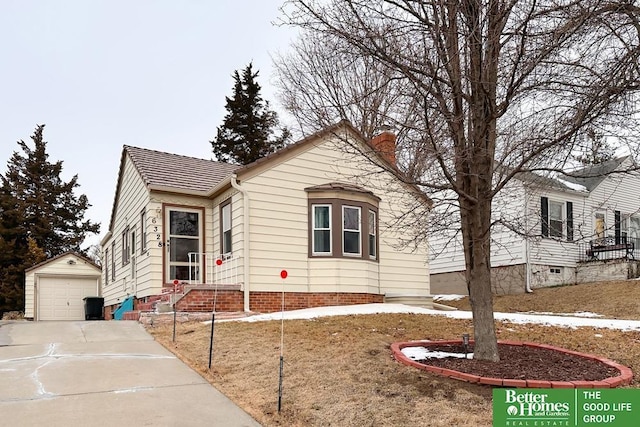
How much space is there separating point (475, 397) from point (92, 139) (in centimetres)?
2089

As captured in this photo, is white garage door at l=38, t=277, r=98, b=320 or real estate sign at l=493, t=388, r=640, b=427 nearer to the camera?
real estate sign at l=493, t=388, r=640, b=427

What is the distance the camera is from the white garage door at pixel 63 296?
2134cm

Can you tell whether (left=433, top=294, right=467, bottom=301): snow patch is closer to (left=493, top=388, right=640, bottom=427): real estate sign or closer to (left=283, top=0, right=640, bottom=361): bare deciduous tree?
(left=283, top=0, right=640, bottom=361): bare deciduous tree

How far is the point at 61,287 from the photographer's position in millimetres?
21891

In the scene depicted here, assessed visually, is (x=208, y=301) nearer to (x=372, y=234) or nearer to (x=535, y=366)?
(x=372, y=234)

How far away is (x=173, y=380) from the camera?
6.78 metres

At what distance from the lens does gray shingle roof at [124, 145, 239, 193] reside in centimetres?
1405

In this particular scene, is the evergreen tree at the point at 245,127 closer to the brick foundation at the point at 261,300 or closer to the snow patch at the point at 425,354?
the brick foundation at the point at 261,300

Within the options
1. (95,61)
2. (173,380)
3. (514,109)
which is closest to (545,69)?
(514,109)

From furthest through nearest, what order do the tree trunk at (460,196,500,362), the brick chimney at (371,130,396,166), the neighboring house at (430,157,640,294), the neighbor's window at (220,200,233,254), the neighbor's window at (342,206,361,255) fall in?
the neighboring house at (430,157,640,294) < the neighbor's window at (342,206,361,255) < the neighbor's window at (220,200,233,254) < the brick chimney at (371,130,396,166) < the tree trunk at (460,196,500,362)

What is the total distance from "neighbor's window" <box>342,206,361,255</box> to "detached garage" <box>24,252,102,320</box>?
1311cm

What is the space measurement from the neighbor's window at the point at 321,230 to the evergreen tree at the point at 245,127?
22252 millimetres

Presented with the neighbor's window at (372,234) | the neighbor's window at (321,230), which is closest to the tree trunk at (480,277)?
the neighbor's window at (321,230)

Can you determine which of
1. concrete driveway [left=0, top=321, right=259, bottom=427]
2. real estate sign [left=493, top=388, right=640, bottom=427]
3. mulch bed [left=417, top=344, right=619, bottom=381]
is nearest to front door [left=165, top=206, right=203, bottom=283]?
concrete driveway [left=0, top=321, right=259, bottom=427]
